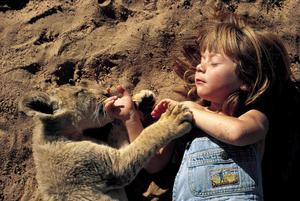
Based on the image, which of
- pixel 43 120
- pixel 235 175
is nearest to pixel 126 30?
pixel 43 120

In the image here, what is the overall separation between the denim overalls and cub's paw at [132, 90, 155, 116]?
790 millimetres

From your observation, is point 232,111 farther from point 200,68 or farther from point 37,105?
point 37,105

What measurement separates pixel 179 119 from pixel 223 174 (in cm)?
70

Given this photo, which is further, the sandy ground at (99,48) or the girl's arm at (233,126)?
the sandy ground at (99,48)

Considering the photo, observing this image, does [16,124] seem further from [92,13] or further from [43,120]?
[92,13]

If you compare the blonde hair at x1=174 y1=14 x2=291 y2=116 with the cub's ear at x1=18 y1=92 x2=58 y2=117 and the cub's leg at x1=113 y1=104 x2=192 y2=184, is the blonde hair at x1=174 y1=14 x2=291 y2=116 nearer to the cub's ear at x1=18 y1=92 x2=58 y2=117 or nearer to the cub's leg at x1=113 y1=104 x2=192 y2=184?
the cub's leg at x1=113 y1=104 x2=192 y2=184

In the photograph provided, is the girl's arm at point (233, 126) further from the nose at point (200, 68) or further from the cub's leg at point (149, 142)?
the nose at point (200, 68)

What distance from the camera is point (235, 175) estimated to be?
17.8 ft

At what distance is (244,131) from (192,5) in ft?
6.65

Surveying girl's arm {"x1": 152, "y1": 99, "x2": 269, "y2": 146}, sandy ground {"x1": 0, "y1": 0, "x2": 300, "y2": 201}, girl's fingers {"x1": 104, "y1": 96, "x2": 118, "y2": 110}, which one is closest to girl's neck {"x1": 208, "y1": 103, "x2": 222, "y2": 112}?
girl's arm {"x1": 152, "y1": 99, "x2": 269, "y2": 146}

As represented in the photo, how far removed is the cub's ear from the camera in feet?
16.9

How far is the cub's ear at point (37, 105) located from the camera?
514 centimetres

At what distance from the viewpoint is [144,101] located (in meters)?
5.98

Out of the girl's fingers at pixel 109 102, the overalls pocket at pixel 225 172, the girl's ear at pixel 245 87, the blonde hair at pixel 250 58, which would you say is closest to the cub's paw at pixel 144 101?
the girl's fingers at pixel 109 102
